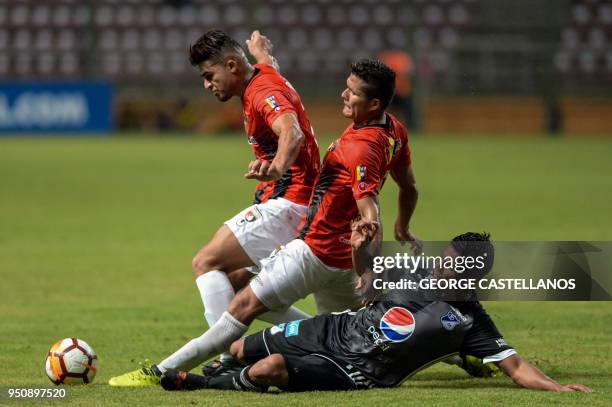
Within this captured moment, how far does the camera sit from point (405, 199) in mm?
7109

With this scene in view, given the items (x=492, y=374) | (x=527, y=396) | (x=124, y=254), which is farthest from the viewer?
(x=124, y=254)

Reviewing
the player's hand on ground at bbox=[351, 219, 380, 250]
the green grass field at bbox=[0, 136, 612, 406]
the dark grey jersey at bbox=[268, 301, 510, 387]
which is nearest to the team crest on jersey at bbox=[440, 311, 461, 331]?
the dark grey jersey at bbox=[268, 301, 510, 387]

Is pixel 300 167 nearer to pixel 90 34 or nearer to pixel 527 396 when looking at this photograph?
pixel 527 396

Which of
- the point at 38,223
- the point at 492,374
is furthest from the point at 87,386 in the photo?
the point at 38,223

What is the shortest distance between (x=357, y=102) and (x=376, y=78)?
0.17 metres

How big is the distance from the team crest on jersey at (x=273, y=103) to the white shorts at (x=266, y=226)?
62 cm

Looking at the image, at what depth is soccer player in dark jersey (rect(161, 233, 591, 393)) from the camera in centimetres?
613

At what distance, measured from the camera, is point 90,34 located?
37531 millimetres

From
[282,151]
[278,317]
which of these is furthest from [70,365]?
[282,151]

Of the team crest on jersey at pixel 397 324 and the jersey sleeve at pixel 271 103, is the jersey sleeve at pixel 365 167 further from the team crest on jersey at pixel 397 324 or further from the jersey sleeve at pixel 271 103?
the team crest on jersey at pixel 397 324

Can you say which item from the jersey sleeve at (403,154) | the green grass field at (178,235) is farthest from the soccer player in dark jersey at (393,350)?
the jersey sleeve at (403,154)

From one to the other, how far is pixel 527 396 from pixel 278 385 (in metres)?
1.28

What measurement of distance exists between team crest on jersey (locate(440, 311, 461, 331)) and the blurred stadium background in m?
→ 28.1

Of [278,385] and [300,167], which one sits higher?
[300,167]
